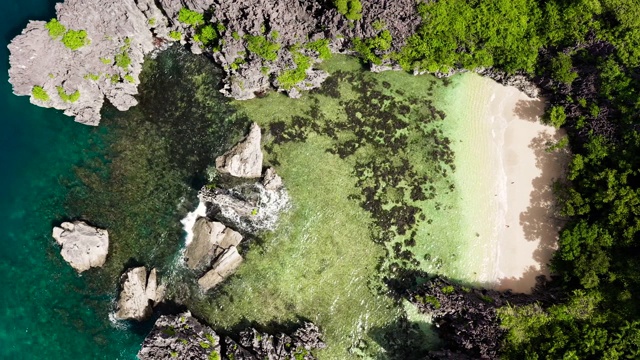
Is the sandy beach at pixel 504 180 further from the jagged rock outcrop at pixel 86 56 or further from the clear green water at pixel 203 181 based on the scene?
the jagged rock outcrop at pixel 86 56

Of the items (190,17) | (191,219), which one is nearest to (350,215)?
(191,219)

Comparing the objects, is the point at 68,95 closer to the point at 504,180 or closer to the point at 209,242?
the point at 209,242

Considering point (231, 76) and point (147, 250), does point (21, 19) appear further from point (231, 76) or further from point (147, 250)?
point (147, 250)

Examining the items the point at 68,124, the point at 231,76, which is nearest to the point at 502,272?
the point at 231,76

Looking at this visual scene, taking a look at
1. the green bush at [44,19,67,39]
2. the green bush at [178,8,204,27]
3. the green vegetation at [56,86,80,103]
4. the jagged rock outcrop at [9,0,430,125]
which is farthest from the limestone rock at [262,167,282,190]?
the green bush at [44,19,67,39]

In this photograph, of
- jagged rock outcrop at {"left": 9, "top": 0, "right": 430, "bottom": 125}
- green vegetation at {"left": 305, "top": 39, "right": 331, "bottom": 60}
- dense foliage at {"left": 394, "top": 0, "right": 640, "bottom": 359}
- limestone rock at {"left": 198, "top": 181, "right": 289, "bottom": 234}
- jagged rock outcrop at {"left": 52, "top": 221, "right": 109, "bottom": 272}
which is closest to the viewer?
dense foliage at {"left": 394, "top": 0, "right": 640, "bottom": 359}

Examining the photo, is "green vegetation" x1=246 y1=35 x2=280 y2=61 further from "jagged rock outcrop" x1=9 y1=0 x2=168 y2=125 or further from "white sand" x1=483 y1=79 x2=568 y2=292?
"white sand" x1=483 y1=79 x2=568 y2=292
